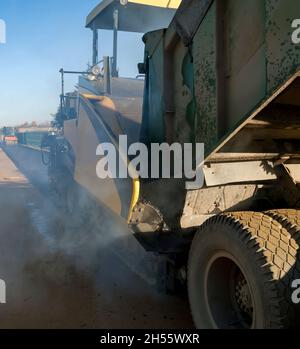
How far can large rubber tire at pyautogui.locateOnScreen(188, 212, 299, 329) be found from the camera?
2094mm

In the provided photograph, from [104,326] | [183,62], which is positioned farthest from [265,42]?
[104,326]

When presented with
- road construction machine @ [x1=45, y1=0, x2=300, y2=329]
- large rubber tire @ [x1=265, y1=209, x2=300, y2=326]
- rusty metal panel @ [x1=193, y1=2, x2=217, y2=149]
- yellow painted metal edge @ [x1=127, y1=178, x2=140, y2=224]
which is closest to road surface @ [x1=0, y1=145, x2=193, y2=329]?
road construction machine @ [x1=45, y1=0, x2=300, y2=329]

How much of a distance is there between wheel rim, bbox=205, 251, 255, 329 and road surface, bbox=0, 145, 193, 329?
27.8 inches

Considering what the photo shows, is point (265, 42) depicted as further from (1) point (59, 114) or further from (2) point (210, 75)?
(1) point (59, 114)

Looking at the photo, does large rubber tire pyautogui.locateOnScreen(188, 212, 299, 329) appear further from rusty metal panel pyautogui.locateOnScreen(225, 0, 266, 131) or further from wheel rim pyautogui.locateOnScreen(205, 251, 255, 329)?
rusty metal panel pyautogui.locateOnScreen(225, 0, 266, 131)

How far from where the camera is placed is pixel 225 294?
8.84 ft

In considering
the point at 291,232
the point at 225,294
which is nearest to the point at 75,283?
the point at 225,294

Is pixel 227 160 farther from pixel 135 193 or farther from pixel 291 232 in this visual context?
pixel 135 193

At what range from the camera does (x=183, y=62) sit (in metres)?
2.82

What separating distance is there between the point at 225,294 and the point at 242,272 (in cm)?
45

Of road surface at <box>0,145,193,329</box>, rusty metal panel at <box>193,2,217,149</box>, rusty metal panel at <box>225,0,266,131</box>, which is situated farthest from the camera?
road surface at <box>0,145,193,329</box>

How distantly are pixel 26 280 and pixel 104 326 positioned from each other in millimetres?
1432

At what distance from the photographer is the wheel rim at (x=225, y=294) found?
8.56 feet
